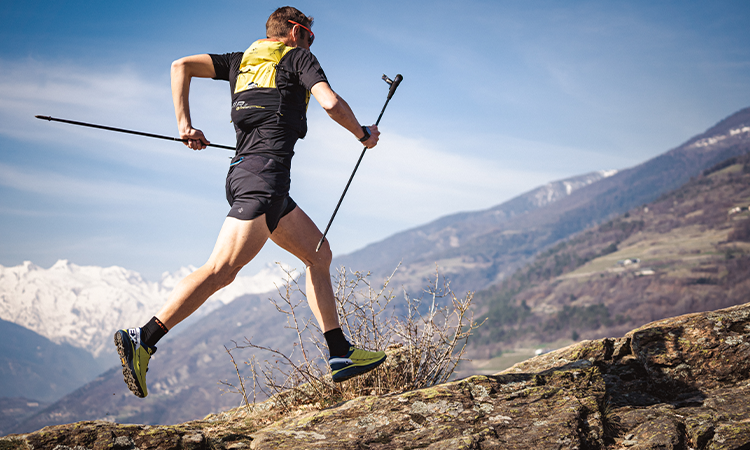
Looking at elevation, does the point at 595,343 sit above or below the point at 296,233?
below

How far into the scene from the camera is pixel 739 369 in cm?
383

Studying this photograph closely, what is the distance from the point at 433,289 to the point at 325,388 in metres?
1.62

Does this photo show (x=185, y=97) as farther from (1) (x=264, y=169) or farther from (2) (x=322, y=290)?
(2) (x=322, y=290)

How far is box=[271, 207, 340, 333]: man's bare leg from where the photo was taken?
11.6 ft

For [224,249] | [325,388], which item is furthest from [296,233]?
[325,388]

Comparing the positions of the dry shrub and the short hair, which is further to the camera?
the dry shrub

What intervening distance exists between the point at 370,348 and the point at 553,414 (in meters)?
2.00

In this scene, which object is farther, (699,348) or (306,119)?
(699,348)

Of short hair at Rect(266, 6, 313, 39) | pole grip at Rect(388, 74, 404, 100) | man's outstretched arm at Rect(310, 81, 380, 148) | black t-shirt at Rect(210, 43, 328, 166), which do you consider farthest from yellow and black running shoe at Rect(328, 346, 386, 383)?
short hair at Rect(266, 6, 313, 39)

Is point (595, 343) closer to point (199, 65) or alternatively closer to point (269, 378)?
point (269, 378)

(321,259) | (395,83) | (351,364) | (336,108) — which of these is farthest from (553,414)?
(395,83)

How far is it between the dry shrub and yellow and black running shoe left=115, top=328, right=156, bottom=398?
49.8 inches

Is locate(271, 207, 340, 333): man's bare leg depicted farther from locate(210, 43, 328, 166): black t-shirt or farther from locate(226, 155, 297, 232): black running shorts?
locate(210, 43, 328, 166): black t-shirt

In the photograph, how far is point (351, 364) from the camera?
3512 mm
